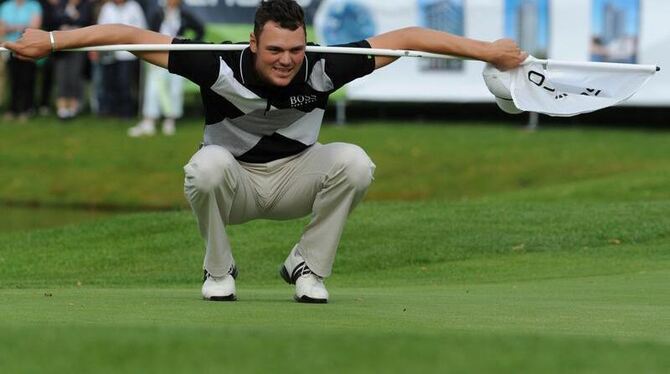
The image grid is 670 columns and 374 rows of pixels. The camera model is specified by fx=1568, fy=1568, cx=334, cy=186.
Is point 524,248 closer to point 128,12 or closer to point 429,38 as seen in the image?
point 429,38

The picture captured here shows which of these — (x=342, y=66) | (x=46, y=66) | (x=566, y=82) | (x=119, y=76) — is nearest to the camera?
(x=342, y=66)

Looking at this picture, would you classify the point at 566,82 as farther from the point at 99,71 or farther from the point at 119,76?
the point at 99,71

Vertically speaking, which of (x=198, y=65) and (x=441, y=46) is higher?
(x=441, y=46)

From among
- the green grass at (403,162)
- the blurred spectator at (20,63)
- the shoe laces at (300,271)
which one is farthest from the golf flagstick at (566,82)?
the blurred spectator at (20,63)

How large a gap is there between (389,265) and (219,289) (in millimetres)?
4537

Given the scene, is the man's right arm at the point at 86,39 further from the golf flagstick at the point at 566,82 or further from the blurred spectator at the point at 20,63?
the blurred spectator at the point at 20,63

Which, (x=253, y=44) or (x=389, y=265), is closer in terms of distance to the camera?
(x=253, y=44)

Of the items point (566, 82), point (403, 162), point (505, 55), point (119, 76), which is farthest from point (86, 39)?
point (119, 76)

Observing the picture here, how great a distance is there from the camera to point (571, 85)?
8.63 meters

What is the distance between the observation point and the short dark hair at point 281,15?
7805 millimetres

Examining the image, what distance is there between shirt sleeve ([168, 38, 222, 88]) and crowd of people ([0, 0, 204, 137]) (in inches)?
573

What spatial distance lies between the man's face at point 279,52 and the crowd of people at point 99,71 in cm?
1473

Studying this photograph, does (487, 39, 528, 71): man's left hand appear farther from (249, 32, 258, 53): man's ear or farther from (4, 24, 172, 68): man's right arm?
(4, 24, 172, 68): man's right arm

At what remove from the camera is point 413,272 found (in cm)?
1221
